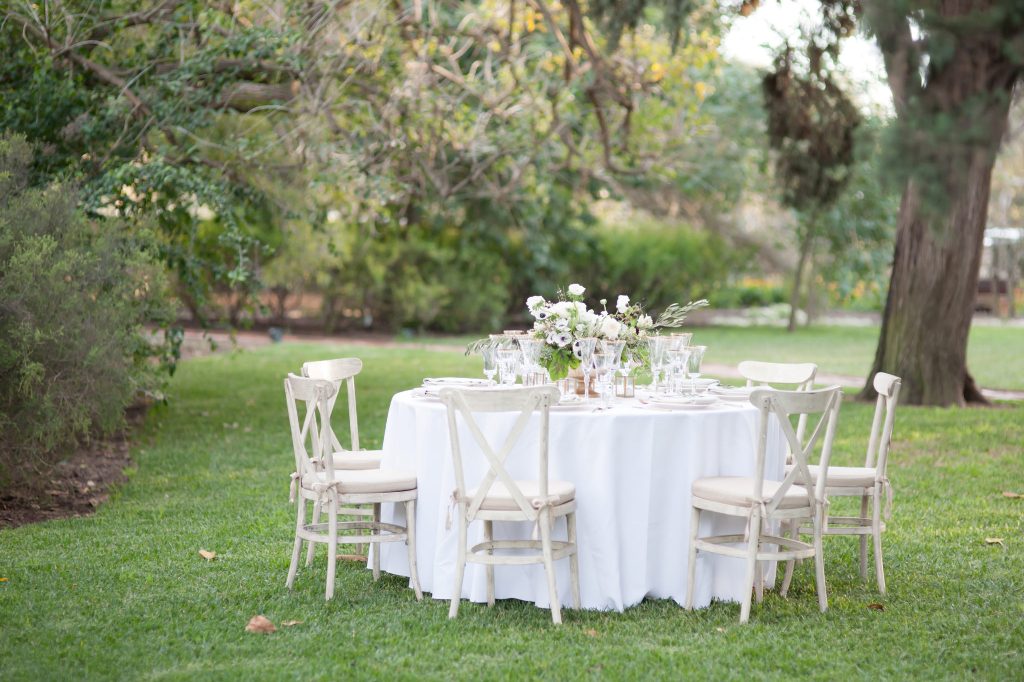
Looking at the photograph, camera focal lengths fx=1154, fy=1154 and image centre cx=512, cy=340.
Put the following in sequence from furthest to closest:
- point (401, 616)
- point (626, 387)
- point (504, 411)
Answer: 1. point (626, 387)
2. point (401, 616)
3. point (504, 411)

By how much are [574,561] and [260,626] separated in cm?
140

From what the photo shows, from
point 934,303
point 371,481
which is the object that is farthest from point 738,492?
point 934,303

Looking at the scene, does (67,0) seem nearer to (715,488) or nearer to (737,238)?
(715,488)

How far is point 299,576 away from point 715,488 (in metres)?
2.21

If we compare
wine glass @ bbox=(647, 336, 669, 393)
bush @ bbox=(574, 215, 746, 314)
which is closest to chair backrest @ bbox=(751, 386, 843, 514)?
wine glass @ bbox=(647, 336, 669, 393)

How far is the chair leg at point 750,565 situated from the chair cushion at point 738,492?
0.35 feet

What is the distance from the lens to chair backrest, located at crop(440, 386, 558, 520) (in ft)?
16.0

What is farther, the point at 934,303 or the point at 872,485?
the point at 934,303

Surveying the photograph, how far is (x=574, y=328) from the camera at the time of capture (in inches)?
226

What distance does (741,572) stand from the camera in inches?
213

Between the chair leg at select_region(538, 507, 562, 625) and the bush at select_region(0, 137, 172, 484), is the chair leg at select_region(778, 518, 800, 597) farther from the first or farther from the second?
the bush at select_region(0, 137, 172, 484)

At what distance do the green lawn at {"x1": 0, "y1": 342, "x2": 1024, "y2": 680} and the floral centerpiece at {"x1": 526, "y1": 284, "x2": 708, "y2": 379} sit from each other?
1.24 m

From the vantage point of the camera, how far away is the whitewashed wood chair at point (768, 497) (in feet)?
16.4

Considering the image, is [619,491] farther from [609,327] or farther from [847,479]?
[847,479]
